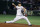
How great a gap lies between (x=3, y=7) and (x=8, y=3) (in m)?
0.92

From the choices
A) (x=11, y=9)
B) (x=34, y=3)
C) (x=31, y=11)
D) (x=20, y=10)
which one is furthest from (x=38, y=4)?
(x=20, y=10)

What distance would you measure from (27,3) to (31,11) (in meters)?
2.26

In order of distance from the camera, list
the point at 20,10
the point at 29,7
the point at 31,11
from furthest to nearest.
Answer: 1. the point at 29,7
2. the point at 31,11
3. the point at 20,10

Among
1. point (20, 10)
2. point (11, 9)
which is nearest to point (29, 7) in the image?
point (11, 9)

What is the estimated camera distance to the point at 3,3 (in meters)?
24.6

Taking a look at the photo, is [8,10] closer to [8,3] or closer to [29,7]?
[8,3]

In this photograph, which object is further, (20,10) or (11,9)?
(11,9)

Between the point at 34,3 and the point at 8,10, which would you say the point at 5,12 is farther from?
the point at 34,3

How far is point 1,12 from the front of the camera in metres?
23.9

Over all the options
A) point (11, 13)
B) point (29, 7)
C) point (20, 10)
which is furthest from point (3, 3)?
point (20, 10)

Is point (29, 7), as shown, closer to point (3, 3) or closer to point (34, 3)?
point (34, 3)

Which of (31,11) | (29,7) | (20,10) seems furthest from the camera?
(29,7)

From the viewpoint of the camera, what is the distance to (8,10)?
23.7m

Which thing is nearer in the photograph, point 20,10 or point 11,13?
point 20,10
